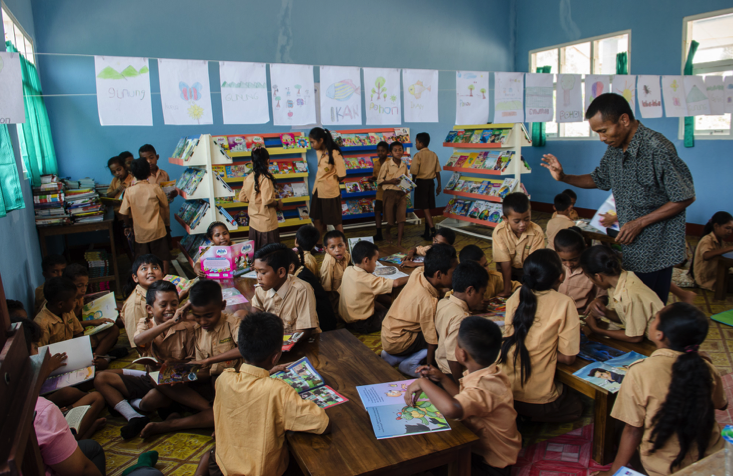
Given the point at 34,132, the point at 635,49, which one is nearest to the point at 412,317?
the point at 34,132

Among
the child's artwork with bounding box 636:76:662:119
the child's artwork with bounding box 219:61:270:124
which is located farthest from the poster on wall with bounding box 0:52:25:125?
the child's artwork with bounding box 636:76:662:119

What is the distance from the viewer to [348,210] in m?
8.22

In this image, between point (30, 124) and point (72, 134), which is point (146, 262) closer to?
point (30, 124)

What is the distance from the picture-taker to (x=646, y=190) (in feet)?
7.98

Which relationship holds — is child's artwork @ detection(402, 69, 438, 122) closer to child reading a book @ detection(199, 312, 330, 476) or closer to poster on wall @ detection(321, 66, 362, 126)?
poster on wall @ detection(321, 66, 362, 126)

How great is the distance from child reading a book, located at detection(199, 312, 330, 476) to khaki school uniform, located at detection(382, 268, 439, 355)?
1248 mm

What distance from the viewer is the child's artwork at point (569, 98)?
506cm

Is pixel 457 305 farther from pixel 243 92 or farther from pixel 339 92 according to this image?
pixel 243 92

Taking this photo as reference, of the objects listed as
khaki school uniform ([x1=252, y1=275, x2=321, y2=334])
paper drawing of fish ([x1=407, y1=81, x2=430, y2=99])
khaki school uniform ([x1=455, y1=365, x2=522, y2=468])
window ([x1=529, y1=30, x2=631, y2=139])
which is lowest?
khaki school uniform ([x1=455, y1=365, x2=522, y2=468])

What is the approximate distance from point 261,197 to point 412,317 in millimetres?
2993

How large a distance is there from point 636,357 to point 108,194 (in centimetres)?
628

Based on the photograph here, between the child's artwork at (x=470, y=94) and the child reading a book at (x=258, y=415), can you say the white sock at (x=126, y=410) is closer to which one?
the child reading a book at (x=258, y=415)

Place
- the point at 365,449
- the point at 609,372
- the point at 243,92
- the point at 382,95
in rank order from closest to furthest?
1. the point at 365,449
2. the point at 609,372
3. the point at 243,92
4. the point at 382,95

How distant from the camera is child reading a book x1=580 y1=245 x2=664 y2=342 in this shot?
236cm
